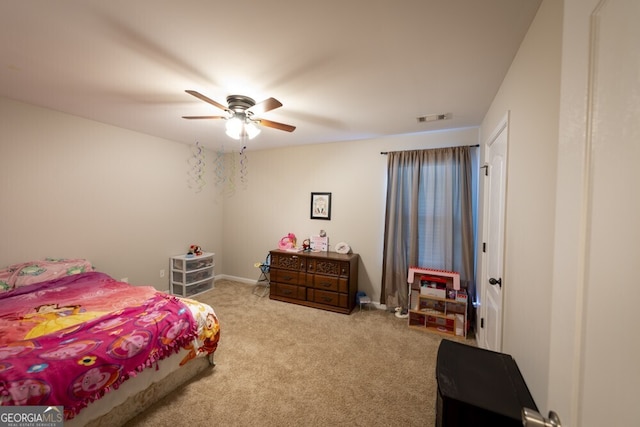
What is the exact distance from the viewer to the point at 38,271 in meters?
2.63

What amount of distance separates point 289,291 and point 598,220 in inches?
147

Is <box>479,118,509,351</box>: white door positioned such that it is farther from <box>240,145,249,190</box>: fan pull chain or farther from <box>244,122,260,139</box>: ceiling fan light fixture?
<box>240,145,249,190</box>: fan pull chain

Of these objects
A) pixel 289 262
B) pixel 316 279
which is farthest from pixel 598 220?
pixel 289 262

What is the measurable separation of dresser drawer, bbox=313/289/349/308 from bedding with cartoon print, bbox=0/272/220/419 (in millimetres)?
1646

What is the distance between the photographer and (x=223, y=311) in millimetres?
3521

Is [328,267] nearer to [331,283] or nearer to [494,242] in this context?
[331,283]

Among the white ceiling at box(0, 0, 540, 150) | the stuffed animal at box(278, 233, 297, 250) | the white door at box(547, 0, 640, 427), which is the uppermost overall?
the white ceiling at box(0, 0, 540, 150)

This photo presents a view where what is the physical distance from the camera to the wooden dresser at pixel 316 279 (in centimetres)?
355

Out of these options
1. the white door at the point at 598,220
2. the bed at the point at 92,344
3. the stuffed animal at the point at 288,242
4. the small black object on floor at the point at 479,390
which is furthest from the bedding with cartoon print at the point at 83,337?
the white door at the point at 598,220

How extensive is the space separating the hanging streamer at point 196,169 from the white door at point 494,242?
422cm

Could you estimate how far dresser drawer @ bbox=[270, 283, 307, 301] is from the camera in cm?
381

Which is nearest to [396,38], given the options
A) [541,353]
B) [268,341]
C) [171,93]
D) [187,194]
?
[541,353]

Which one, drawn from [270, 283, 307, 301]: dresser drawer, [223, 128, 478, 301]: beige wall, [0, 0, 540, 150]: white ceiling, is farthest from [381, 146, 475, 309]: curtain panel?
[270, 283, 307, 301]: dresser drawer

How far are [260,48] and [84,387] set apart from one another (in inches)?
91.1
